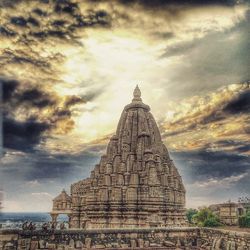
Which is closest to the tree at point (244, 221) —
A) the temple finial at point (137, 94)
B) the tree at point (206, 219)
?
the tree at point (206, 219)

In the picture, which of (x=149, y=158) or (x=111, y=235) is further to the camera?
(x=149, y=158)

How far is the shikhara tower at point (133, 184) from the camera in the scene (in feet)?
63.3

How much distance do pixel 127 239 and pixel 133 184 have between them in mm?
5776

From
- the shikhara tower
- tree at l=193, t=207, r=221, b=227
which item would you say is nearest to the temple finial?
the shikhara tower

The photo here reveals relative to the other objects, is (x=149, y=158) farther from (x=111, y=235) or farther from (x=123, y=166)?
(x=111, y=235)

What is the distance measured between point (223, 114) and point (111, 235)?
7.97m

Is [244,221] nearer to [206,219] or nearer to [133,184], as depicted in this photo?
[206,219]

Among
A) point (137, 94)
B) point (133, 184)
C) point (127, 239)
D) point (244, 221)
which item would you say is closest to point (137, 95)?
point (137, 94)

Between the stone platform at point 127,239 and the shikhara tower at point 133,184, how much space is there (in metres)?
3.74

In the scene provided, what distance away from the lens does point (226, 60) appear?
13.0m

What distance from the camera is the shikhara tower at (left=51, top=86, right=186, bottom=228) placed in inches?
760

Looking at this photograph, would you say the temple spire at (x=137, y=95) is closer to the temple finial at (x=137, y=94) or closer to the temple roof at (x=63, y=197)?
the temple finial at (x=137, y=94)

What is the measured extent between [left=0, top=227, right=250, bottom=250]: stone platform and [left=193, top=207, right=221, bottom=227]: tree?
7880 millimetres

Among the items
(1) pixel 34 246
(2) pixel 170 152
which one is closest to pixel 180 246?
Result: (1) pixel 34 246
